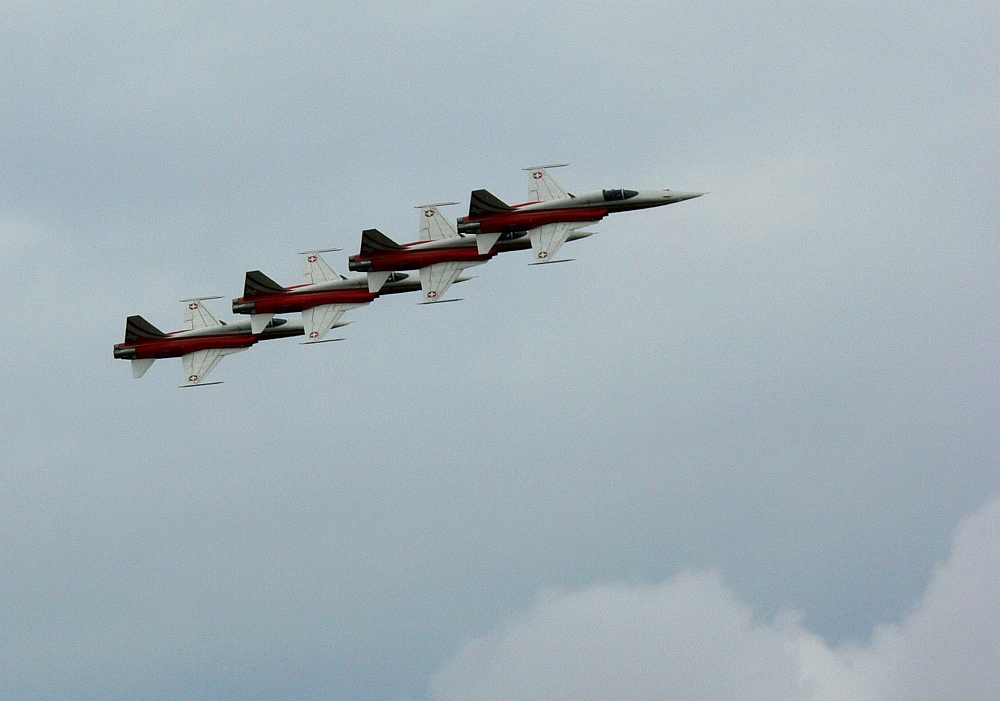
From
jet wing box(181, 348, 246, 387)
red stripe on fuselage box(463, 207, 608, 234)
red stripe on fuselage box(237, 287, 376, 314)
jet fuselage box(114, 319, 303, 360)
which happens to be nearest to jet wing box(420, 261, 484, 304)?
red stripe on fuselage box(463, 207, 608, 234)

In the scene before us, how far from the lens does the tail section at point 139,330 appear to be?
17200cm

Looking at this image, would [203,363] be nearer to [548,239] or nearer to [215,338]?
[215,338]

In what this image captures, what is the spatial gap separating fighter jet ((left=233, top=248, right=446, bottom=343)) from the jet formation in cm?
8

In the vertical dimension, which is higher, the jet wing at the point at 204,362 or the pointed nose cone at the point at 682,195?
the pointed nose cone at the point at 682,195

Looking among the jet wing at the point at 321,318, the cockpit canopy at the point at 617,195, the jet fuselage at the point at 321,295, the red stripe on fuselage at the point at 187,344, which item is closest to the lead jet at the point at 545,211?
the cockpit canopy at the point at 617,195

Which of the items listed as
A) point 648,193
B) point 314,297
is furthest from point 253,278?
point 648,193

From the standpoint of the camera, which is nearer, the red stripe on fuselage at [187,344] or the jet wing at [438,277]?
the jet wing at [438,277]

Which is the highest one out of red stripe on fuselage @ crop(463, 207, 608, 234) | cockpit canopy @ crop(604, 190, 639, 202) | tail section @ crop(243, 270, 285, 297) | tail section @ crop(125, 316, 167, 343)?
cockpit canopy @ crop(604, 190, 639, 202)

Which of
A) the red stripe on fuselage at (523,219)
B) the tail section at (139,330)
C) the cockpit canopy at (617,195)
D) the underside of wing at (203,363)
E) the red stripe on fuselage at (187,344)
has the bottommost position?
the underside of wing at (203,363)

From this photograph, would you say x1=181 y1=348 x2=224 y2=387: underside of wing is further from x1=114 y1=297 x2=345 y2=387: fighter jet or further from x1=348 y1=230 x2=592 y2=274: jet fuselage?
x1=348 y1=230 x2=592 y2=274: jet fuselage

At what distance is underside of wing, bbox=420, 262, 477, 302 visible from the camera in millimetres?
166375

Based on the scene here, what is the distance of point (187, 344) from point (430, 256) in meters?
22.5

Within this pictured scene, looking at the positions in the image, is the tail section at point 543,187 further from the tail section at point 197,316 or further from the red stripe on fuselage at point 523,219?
the tail section at point 197,316

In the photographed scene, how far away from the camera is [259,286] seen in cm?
16912
